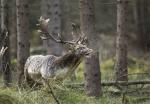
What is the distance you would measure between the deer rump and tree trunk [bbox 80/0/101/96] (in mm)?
950

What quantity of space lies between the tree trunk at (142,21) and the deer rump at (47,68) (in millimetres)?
20852

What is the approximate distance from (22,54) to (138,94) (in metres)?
3.46

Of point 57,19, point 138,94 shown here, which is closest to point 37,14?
point 57,19

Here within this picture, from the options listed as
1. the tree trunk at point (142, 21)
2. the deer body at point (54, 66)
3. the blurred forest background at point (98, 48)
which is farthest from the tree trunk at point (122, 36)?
the tree trunk at point (142, 21)

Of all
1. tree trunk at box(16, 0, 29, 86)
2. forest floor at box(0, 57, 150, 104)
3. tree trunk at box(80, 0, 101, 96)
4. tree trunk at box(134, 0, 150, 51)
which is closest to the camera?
forest floor at box(0, 57, 150, 104)

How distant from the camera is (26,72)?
1361 centimetres

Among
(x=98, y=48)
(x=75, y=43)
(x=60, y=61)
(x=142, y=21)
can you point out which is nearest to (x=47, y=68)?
(x=60, y=61)

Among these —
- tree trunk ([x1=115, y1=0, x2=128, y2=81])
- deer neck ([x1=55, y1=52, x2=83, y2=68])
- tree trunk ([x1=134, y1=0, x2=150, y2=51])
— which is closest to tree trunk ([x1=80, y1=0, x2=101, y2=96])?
deer neck ([x1=55, y1=52, x2=83, y2=68])

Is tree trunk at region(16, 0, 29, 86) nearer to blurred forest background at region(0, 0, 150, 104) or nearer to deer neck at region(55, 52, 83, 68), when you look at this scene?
blurred forest background at region(0, 0, 150, 104)

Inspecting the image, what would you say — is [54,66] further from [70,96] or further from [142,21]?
[142,21]

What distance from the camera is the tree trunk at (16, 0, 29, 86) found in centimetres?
1441

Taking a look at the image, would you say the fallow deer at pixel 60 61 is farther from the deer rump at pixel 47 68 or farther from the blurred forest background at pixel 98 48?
the blurred forest background at pixel 98 48

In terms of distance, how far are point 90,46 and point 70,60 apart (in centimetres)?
88

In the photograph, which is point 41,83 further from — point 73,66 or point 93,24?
point 93,24
